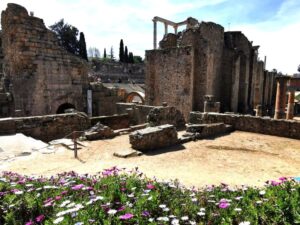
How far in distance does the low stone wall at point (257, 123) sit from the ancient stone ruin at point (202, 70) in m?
3.84

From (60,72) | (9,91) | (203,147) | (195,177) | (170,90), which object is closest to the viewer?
(195,177)

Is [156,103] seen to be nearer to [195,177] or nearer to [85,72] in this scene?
[85,72]

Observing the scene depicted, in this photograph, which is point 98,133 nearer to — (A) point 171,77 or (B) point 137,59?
(A) point 171,77

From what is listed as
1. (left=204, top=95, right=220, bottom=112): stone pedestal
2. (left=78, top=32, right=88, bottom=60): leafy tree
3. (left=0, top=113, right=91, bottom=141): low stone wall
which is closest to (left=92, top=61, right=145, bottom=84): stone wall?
(left=78, top=32, right=88, bottom=60): leafy tree

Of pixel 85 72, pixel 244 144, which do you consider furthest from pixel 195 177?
pixel 85 72

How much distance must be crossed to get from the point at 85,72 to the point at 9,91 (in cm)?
464

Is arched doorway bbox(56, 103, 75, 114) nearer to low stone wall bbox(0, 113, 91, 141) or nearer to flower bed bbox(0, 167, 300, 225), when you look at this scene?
low stone wall bbox(0, 113, 91, 141)

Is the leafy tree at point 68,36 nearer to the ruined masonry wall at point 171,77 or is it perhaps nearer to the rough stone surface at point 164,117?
the ruined masonry wall at point 171,77

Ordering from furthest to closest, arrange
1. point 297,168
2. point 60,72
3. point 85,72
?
point 85,72, point 60,72, point 297,168

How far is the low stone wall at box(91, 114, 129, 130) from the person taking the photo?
12750 millimetres

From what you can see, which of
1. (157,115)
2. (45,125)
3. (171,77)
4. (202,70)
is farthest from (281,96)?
(45,125)

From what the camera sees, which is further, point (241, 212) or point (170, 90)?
point (170, 90)

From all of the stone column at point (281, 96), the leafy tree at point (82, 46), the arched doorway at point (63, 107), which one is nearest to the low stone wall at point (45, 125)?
the arched doorway at point (63, 107)

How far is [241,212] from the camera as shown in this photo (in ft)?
8.75
